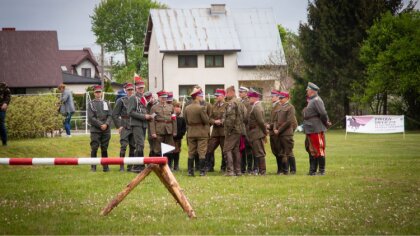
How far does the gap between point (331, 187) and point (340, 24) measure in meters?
38.5

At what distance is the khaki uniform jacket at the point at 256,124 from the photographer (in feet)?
58.6

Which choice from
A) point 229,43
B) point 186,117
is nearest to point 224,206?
point 186,117

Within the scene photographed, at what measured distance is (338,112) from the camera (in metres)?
52.3

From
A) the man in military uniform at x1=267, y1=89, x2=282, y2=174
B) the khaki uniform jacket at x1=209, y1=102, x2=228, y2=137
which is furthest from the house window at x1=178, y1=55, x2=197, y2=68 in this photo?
the man in military uniform at x1=267, y1=89, x2=282, y2=174

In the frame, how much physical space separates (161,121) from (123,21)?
82.2m

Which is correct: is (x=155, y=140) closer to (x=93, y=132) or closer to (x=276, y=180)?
(x=93, y=132)

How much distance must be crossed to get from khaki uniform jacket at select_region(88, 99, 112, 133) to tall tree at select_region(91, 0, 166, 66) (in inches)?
3097

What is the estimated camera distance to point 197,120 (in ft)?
58.7

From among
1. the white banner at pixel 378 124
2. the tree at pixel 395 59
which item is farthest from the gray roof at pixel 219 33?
the white banner at pixel 378 124

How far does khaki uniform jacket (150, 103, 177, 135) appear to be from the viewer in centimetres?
1855

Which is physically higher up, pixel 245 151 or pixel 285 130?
pixel 285 130

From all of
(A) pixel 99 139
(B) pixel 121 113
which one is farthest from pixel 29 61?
(A) pixel 99 139

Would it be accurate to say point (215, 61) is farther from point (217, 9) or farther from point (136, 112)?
point (136, 112)

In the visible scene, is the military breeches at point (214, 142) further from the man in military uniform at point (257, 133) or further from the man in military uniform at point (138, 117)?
the man in military uniform at point (138, 117)
